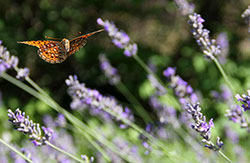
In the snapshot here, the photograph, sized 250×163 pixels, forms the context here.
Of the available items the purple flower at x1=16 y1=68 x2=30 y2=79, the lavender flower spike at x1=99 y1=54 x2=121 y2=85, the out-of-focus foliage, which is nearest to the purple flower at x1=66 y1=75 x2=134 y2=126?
the purple flower at x1=16 y1=68 x2=30 y2=79

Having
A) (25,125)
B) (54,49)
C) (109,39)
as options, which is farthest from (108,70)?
(109,39)

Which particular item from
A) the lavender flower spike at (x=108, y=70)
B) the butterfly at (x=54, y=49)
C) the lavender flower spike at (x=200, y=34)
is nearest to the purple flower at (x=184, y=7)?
the lavender flower spike at (x=200, y=34)

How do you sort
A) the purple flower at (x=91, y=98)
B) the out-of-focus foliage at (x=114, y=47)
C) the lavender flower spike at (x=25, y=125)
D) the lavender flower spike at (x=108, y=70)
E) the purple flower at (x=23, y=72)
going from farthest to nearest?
the out-of-focus foliage at (x=114, y=47), the lavender flower spike at (x=108, y=70), the purple flower at (x=91, y=98), the purple flower at (x=23, y=72), the lavender flower spike at (x=25, y=125)

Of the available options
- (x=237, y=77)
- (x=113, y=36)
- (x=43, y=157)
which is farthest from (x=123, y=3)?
(x=113, y=36)

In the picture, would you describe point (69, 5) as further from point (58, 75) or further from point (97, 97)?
point (97, 97)

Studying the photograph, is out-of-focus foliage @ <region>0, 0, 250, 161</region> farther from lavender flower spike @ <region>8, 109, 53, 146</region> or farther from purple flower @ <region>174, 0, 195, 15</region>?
lavender flower spike @ <region>8, 109, 53, 146</region>

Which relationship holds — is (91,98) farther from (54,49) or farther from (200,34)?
(200,34)

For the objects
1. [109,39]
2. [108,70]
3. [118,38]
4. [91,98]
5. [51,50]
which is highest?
[109,39]

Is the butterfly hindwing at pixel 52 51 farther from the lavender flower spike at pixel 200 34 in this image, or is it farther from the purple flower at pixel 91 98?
the lavender flower spike at pixel 200 34
